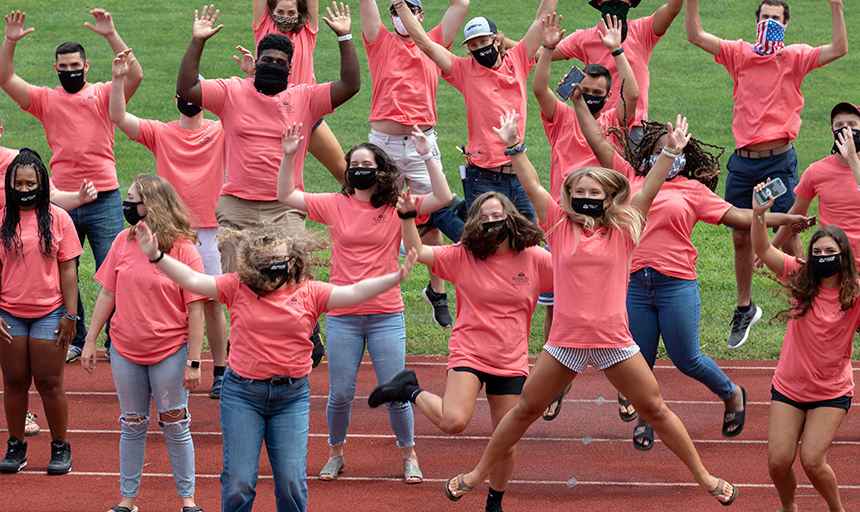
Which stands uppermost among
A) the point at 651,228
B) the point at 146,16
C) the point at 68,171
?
the point at 651,228

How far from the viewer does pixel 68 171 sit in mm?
10023

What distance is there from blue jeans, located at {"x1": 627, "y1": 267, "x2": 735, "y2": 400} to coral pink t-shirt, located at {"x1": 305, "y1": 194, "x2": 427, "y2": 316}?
185 centimetres

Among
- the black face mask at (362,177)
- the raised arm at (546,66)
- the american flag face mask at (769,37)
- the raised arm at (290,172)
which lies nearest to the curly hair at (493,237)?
the black face mask at (362,177)

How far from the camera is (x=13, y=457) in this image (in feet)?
26.4

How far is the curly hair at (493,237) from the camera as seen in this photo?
692 cm

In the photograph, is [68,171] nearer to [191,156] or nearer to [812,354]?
[191,156]

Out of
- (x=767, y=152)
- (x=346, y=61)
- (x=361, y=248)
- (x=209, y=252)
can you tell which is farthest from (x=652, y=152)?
(x=209, y=252)

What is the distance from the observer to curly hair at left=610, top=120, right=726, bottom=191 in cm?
762

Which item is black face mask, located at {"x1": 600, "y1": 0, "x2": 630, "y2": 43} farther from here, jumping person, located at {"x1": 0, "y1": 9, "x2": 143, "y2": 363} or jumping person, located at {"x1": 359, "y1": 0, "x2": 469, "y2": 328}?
jumping person, located at {"x1": 0, "y1": 9, "x2": 143, "y2": 363}

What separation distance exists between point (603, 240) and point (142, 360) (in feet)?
10.6

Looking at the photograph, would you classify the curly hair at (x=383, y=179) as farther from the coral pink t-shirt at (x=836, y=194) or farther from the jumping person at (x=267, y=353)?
the coral pink t-shirt at (x=836, y=194)

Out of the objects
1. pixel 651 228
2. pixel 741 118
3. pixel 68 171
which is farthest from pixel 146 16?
pixel 651 228

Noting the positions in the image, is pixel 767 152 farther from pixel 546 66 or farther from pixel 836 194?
pixel 546 66

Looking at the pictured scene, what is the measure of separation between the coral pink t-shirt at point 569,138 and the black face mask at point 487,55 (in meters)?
0.75
